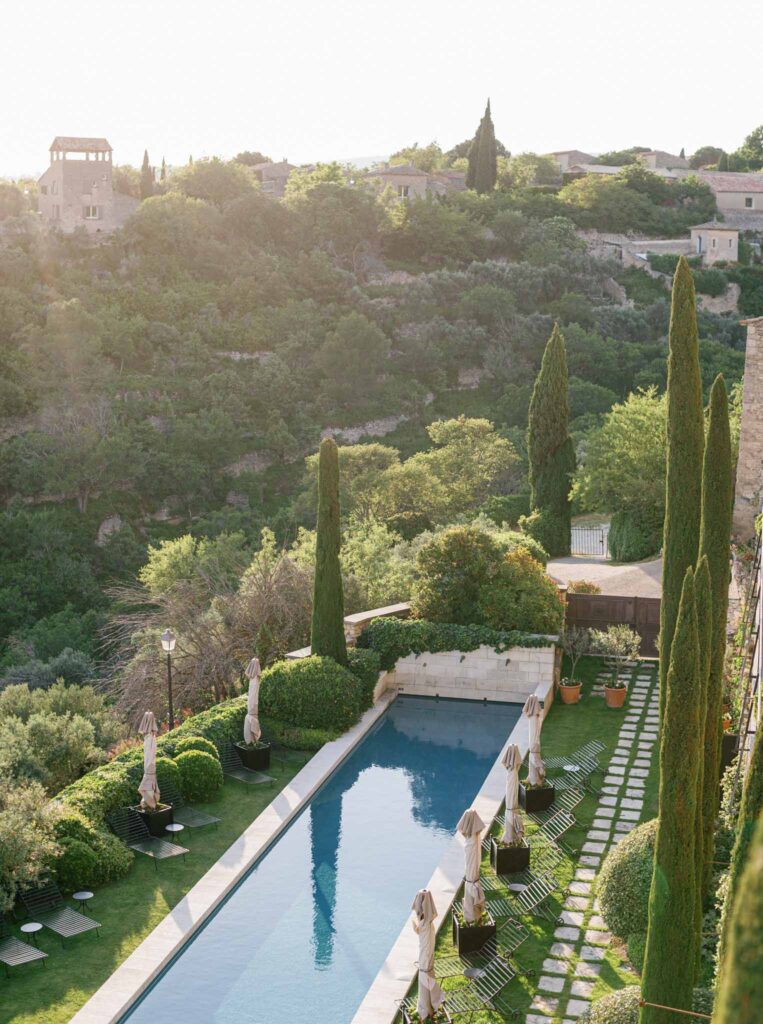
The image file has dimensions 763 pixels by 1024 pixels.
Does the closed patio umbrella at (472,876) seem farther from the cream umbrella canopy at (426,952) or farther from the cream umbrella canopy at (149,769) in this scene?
the cream umbrella canopy at (149,769)

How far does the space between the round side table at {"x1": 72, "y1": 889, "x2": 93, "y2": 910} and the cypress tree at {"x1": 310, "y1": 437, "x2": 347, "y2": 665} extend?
801 cm

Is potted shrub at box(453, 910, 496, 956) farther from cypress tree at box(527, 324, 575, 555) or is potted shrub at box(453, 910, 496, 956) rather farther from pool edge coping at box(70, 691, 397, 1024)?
cypress tree at box(527, 324, 575, 555)

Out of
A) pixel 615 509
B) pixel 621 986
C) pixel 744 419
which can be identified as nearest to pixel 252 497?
pixel 615 509

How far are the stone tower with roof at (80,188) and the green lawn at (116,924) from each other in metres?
58.0

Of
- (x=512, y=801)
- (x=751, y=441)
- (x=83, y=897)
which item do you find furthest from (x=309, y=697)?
(x=751, y=441)

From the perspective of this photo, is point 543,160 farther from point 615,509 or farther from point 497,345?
point 615,509

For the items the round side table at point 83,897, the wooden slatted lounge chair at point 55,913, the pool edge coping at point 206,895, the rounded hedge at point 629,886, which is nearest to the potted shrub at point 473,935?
the rounded hedge at point 629,886

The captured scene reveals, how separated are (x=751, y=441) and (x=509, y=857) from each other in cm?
1271

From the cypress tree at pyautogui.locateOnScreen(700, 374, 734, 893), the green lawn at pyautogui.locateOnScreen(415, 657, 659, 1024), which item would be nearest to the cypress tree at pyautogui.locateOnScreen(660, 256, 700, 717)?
the cypress tree at pyautogui.locateOnScreen(700, 374, 734, 893)

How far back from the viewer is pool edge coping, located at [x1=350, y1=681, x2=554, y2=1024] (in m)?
11.4

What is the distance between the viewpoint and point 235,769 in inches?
712

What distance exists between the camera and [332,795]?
17.5 meters

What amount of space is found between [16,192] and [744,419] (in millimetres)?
53261

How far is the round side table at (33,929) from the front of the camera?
12.3 m
